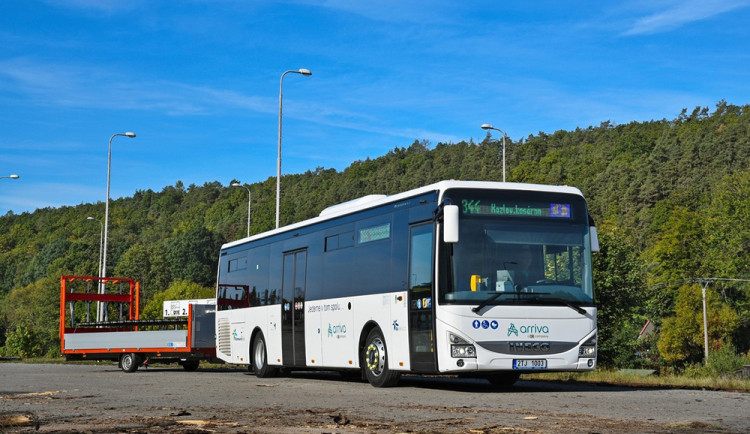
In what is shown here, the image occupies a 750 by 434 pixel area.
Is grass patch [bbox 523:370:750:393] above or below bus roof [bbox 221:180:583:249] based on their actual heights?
below

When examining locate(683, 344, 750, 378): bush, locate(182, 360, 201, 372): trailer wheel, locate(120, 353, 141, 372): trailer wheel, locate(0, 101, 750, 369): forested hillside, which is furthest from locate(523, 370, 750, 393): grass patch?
locate(0, 101, 750, 369): forested hillside

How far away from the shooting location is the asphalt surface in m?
9.94

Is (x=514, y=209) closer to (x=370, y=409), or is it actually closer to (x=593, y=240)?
(x=593, y=240)

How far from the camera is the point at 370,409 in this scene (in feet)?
40.2

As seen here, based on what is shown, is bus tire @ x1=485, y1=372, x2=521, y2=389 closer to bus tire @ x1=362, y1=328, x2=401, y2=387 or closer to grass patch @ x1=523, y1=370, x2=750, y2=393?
bus tire @ x1=362, y1=328, x2=401, y2=387

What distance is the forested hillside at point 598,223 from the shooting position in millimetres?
81688

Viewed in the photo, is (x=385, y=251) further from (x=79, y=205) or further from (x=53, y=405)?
(x=79, y=205)

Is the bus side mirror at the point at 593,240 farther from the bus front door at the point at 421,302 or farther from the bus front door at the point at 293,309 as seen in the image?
the bus front door at the point at 293,309

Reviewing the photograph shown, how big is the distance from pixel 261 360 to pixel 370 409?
36.9 ft

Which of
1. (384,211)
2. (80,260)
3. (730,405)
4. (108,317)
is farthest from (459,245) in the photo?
(80,260)

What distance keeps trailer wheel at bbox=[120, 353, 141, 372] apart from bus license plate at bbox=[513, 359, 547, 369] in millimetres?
14854

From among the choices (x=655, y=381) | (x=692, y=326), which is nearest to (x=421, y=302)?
(x=655, y=381)

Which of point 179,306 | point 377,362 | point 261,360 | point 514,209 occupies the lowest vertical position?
point 261,360

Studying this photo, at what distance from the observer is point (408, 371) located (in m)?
16.2
